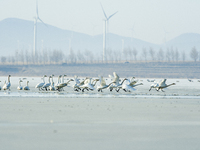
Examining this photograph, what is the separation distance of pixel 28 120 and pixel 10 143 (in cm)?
513

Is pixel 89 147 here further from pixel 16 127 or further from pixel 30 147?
pixel 16 127

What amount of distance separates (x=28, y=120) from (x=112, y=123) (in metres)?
3.46

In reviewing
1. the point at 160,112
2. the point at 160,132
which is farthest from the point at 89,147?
the point at 160,112

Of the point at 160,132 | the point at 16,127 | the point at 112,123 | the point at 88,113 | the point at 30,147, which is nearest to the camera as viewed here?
the point at 30,147

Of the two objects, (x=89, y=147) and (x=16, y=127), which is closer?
(x=89, y=147)

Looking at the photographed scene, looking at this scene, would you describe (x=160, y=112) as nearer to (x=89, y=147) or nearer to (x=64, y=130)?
(x=64, y=130)

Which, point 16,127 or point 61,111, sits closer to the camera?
point 16,127

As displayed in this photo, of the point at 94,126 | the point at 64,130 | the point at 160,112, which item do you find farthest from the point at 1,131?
the point at 160,112

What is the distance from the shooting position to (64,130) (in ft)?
49.1

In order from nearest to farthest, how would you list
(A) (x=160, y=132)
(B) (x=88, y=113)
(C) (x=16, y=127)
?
(A) (x=160, y=132), (C) (x=16, y=127), (B) (x=88, y=113)

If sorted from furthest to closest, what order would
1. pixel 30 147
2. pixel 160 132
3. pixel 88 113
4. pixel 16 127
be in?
1. pixel 88 113
2. pixel 16 127
3. pixel 160 132
4. pixel 30 147

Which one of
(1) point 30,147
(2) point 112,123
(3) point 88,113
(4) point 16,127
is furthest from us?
(3) point 88,113

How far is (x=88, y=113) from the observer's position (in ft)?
68.0

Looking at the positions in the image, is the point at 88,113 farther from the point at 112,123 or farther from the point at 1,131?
the point at 1,131
